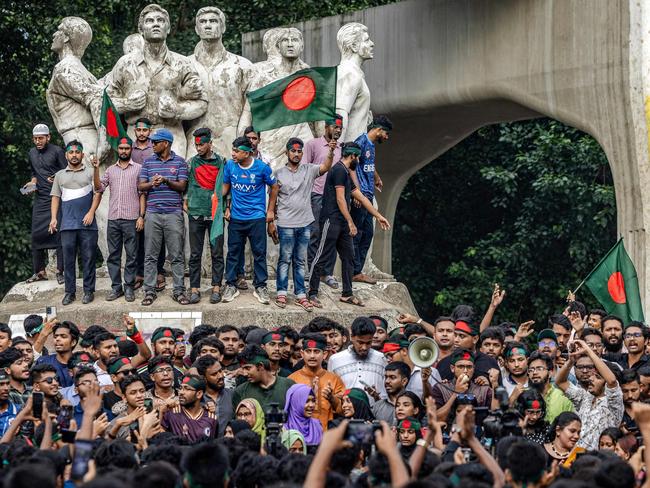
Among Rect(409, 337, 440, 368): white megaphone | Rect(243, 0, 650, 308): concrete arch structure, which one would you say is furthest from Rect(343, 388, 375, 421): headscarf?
Rect(243, 0, 650, 308): concrete arch structure

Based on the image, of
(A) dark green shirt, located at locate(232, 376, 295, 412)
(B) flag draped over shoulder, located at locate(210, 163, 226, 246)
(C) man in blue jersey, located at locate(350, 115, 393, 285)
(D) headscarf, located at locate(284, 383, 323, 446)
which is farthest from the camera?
(C) man in blue jersey, located at locate(350, 115, 393, 285)

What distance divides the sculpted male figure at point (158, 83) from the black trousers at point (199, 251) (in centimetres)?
158

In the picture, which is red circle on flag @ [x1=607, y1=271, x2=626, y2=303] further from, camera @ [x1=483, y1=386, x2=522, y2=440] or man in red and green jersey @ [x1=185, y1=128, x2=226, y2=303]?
camera @ [x1=483, y1=386, x2=522, y2=440]

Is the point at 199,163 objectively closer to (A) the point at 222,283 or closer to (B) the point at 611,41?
(A) the point at 222,283

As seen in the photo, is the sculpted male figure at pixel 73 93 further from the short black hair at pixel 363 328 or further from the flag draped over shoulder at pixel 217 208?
the short black hair at pixel 363 328

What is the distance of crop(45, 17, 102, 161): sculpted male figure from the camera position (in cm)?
1645

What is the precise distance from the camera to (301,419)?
35.1 feet

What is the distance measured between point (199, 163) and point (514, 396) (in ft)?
16.2

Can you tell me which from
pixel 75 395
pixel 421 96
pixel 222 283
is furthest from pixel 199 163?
pixel 421 96

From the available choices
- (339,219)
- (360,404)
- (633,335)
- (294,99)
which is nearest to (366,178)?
(339,219)

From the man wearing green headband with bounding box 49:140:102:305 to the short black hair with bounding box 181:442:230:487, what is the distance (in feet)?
25.5

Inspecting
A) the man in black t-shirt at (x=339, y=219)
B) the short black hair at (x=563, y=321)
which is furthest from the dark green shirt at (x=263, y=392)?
the man in black t-shirt at (x=339, y=219)

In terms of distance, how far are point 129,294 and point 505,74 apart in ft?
18.4

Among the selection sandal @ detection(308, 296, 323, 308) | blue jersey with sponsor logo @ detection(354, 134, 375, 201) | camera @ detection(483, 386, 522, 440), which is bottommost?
camera @ detection(483, 386, 522, 440)
